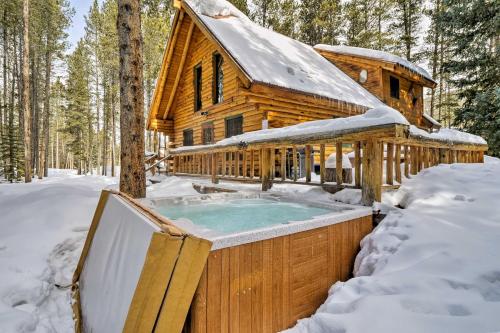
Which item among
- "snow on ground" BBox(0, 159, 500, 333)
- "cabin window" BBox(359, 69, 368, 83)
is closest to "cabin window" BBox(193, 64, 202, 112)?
"cabin window" BBox(359, 69, 368, 83)

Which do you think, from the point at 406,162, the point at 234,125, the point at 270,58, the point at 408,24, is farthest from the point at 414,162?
the point at 408,24

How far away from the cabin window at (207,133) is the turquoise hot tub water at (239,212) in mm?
7844

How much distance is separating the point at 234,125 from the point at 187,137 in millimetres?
4809

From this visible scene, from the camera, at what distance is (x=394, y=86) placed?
1470 centimetres

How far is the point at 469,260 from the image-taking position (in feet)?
7.47

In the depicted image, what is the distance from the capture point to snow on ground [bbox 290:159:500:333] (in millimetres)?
1808

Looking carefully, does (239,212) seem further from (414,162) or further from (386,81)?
(386,81)

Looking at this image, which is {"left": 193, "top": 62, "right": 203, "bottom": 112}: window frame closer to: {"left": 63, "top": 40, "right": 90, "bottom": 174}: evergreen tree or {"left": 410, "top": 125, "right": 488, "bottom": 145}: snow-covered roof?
{"left": 410, "top": 125, "right": 488, "bottom": 145}: snow-covered roof

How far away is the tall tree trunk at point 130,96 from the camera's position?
4.61 metres

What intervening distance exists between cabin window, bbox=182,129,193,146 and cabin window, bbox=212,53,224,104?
124 inches

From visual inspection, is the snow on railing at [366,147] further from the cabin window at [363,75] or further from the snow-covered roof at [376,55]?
the cabin window at [363,75]

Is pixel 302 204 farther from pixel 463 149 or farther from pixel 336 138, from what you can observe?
pixel 463 149

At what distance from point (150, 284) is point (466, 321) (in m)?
2.13

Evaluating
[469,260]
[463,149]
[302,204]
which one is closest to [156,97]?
[302,204]
